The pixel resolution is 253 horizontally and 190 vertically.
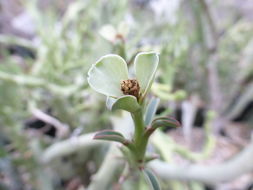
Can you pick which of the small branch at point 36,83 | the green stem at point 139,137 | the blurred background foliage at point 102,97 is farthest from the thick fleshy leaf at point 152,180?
the small branch at point 36,83

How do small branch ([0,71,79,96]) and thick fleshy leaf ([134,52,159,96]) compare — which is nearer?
thick fleshy leaf ([134,52,159,96])

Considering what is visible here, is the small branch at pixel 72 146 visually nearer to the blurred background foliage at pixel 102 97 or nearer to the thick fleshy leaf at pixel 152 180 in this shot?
the blurred background foliage at pixel 102 97

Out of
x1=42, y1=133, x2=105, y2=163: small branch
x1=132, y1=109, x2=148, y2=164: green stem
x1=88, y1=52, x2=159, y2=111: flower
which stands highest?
x1=88, y1=52, x2=159, y2=111: flower

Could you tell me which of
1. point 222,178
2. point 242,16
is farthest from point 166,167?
point 242,16

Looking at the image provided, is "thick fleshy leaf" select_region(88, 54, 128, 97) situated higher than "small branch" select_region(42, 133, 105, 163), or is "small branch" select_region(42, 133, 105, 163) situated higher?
"thick fleshy leaf" select_region(88, 54, 128, 97)

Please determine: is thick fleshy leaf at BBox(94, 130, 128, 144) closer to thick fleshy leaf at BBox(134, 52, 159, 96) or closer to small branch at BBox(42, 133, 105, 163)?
thick fleshy leaf at BBox(134, 52, 159, 96)

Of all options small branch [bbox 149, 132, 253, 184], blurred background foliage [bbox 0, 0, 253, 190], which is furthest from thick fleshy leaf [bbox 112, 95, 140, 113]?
small branch [bbox 149, 132, 253, 184]

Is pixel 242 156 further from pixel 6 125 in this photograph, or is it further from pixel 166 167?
pixel 6 125
